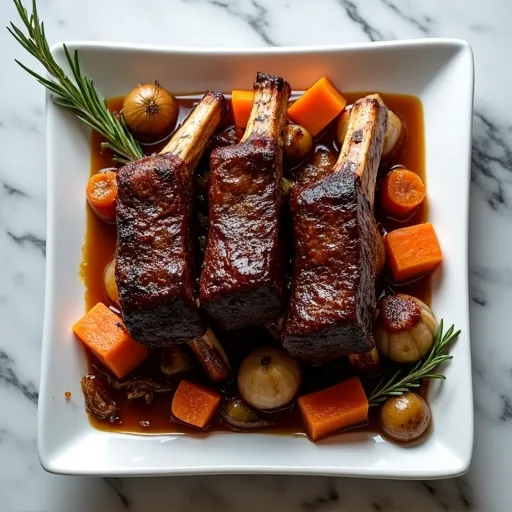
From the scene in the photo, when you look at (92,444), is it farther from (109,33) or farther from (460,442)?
(109,33)

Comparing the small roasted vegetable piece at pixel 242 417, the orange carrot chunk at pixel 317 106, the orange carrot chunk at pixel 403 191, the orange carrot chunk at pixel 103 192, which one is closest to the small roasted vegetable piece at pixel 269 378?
the small roasted vegetable piece at pixel 242 417

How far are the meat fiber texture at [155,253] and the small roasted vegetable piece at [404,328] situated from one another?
692mm

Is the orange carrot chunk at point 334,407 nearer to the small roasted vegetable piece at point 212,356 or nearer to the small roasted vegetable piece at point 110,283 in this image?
the small roasted vegetable piece at point 212,356

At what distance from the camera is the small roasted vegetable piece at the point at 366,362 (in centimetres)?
291

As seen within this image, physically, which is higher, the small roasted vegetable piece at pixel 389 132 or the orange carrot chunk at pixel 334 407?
the small roasted vegetable piece at pixel 389 132

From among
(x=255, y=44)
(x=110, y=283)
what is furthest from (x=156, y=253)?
(x=255, y=44)

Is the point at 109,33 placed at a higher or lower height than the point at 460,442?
higher

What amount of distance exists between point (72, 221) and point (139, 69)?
27.2 inches

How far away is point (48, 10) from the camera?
341 cm

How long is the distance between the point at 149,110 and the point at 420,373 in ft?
4.88

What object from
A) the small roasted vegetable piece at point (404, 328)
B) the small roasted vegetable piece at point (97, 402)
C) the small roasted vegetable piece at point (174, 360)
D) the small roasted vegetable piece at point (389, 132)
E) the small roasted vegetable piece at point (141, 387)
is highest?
the small roasted vegetable piece at point (389, 132)

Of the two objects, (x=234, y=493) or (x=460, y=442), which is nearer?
(x=460, y=442)

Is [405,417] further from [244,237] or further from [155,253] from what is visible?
[155,253]

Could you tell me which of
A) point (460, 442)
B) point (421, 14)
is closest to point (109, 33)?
point (421, 14)
